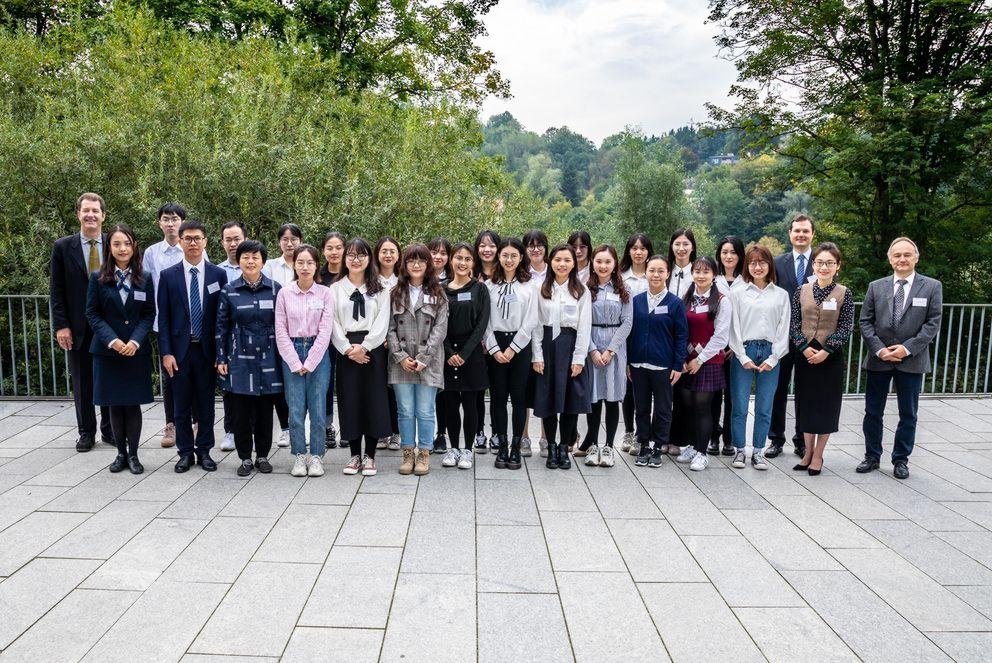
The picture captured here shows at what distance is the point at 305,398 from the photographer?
511 cm

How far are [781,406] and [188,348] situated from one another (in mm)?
4805

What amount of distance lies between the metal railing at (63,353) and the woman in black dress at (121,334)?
3.01 m

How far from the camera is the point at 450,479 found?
5117 millimetres

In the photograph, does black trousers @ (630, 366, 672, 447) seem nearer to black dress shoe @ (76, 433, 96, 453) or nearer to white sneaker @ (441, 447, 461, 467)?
white sneaker @ (441, 447, 461, 467)

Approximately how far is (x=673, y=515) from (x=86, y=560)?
3448 mm

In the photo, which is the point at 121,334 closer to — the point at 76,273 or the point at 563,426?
the point at 76,273

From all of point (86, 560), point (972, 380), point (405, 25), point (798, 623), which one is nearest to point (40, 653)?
point (86, 560)

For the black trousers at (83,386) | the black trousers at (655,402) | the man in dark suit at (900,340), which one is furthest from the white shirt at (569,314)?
the black trousers at (83,386)

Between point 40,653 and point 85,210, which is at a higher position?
point 85,210

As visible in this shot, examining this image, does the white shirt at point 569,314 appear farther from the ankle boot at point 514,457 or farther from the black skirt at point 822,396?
the black skirt at point 822,396

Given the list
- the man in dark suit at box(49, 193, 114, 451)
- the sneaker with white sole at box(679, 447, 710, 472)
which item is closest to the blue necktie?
the man in dark suit at box(49, 193, 114, 451)

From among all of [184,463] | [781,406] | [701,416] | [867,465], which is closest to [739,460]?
[701,416]

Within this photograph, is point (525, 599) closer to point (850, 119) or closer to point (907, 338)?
point (907, 338)

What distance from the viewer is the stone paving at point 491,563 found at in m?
2.98
